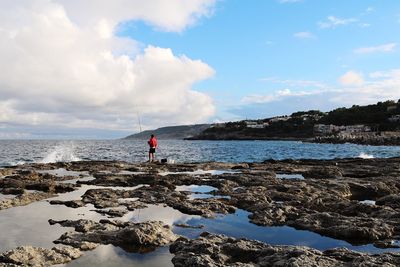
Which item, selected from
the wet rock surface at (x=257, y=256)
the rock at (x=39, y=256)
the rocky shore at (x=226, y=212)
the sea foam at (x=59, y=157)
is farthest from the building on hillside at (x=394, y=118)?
the rock at (x=39, y=256)

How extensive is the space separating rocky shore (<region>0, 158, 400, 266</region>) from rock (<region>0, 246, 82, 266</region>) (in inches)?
0.9

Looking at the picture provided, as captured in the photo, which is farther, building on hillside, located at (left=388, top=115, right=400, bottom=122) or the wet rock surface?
building on hillside, located at (left=388, top=115, right=400, bottom=122)

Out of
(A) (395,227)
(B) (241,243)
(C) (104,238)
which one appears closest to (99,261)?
(C) (104,238)

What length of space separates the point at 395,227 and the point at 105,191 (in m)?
14.1

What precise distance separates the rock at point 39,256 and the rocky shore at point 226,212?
0.08 feet

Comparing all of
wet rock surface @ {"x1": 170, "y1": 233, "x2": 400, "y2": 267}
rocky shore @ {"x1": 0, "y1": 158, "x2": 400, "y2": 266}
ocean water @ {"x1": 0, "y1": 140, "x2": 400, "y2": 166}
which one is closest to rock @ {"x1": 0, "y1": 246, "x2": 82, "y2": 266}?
rocky shore @ {"x1": 0, "y1": 158, "x2": 400, "y2": 266}

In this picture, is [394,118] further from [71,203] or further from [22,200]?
[22,200]

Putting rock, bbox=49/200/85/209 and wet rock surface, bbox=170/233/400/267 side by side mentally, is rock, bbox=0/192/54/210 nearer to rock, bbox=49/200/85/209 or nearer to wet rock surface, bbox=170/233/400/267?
rock, bbox=49/200/85/209

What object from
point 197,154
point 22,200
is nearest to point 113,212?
point 22,200

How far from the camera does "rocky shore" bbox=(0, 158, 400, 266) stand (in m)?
10.5

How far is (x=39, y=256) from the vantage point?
35.1 feet

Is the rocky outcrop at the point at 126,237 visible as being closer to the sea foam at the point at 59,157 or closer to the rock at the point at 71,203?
the rock at the point at 71,203

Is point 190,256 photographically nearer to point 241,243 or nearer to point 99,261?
point 241,243

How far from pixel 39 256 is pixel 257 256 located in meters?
5.77
